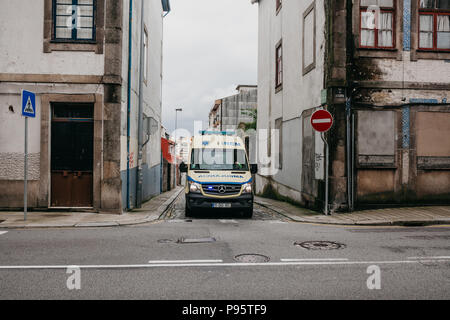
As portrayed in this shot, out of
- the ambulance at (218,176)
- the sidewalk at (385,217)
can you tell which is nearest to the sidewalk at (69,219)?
the ambulance at (218,176)

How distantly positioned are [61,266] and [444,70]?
41.2ft

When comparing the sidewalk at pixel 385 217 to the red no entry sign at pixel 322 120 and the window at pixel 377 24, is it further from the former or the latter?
the window at pixel 377 24

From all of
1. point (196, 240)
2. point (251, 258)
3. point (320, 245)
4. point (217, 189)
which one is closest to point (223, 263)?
point (251, 258)

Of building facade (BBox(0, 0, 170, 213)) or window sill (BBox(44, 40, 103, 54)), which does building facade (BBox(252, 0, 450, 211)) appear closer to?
building facade (BBox(0, 0, 170, 213))

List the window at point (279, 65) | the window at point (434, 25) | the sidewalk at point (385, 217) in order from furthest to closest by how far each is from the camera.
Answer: the window at point (279, 65) < the window at point (434, 25) < the sidewalk at point (385, 217)

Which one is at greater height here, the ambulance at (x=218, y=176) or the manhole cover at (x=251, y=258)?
the ambulance at (x=218, y=176)

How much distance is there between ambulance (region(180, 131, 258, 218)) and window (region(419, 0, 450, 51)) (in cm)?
689

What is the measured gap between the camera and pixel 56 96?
11797 millimetres

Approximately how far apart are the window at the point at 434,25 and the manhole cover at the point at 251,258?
10.1 m

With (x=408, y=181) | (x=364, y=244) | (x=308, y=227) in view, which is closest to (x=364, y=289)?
(x=364, y=244)

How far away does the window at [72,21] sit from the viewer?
12031mm

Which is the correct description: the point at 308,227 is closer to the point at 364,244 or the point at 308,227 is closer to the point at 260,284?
the point at 364,244

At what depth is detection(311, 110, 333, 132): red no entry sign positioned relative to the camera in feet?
38.7

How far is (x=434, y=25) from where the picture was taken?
12969 millimetres
